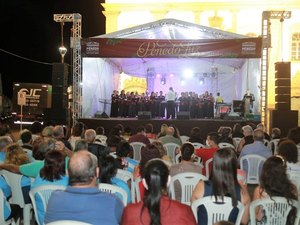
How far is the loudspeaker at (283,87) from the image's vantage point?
14.5 meters

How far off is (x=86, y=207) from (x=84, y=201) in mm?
44

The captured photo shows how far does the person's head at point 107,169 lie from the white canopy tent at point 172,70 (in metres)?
11.3

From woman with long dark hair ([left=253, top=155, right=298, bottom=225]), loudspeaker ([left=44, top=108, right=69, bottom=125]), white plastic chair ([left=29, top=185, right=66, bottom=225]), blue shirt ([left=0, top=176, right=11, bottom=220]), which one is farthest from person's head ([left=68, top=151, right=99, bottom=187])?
loudspeaker ([left=44, top=108, right=69, bottom=125])

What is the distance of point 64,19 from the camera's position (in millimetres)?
15984

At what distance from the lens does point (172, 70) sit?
20.8 metres

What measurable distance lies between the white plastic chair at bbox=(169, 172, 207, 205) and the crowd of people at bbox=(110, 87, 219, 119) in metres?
Answer: 12.6

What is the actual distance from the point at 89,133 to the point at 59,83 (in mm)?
9198

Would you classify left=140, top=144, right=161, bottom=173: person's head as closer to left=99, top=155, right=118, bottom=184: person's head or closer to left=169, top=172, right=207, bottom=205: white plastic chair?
left=169, top=172, right=207, bottom=205: white plastic chair

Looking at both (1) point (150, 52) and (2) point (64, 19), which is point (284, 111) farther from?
(2) point (64, 19)

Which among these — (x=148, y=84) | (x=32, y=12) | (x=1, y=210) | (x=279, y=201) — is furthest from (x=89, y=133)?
(x=32, y=12)

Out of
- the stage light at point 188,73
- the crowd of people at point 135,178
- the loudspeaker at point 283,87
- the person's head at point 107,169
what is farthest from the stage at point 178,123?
the person's head at point 107,169

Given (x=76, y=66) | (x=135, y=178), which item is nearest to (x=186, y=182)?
(x=135, y=178)

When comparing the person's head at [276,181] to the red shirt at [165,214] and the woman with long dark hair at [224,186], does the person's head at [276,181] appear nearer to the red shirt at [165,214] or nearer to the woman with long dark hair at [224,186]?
the woman with long dark hair at [224,186]

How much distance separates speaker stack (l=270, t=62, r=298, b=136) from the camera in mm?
14445
